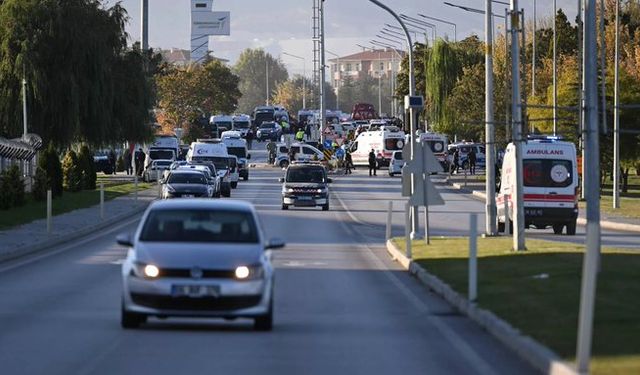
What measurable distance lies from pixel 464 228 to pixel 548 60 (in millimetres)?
53283

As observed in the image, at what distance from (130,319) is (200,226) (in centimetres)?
149

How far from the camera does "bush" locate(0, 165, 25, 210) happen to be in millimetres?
51750

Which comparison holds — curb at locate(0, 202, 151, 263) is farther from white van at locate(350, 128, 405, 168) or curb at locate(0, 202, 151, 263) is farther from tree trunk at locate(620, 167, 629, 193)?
white van at locate(350, 128, 405, 168)

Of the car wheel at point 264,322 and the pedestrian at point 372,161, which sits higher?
the pedestrian at point 372,161

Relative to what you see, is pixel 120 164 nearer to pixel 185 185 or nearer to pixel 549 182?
pixel 185 185

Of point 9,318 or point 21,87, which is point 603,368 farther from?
point 21,87

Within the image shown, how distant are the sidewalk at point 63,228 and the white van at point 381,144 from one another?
138ft

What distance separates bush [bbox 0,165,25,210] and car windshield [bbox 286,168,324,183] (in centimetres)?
1014

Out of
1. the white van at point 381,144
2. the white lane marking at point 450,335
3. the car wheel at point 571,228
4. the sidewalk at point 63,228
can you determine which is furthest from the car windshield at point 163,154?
the white lane marking at point 450,335

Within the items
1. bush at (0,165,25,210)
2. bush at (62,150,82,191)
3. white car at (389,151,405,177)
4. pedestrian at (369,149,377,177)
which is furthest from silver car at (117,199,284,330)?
pedestrian at (369,149,377,177)

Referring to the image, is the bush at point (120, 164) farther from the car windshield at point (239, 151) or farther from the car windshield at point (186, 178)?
the car windshield at point (186, 178)

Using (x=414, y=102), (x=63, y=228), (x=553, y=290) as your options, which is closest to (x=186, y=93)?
(x=63, y=228)

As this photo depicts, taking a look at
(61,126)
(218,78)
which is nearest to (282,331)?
(61,126)

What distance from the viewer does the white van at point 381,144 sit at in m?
103
